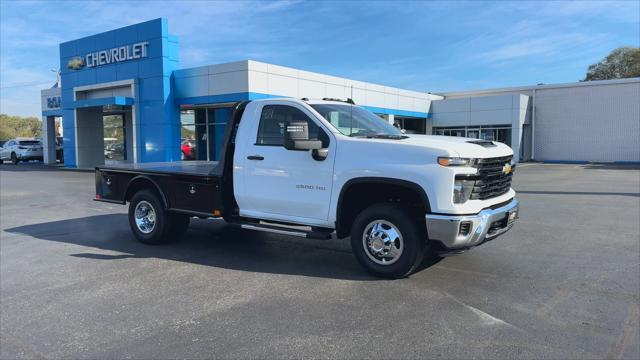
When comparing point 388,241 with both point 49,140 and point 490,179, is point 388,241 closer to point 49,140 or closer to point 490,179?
point 490,179

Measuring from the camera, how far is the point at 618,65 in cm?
4891

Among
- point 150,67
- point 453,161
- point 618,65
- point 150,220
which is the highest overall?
point 618,65

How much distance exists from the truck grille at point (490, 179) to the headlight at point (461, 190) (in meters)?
0.09

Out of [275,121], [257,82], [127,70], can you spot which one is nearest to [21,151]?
[127,70]

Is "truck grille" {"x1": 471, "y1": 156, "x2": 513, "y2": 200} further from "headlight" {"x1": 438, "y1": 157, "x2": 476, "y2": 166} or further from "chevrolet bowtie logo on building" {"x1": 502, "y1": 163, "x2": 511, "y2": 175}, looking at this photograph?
"headlight" {"x1": 438, "y1": 157, "x2": 476, "y2": 166}

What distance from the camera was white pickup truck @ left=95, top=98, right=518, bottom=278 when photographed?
17.3ft

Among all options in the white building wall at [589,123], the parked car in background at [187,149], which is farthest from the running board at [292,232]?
the white building wall at [589,123]

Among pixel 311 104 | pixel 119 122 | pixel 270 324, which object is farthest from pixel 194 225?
pixel 119 122

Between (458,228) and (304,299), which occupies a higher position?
(458,228)

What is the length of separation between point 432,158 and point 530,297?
1755 mm

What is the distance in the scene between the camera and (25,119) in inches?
4018

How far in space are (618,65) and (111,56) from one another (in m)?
46.5

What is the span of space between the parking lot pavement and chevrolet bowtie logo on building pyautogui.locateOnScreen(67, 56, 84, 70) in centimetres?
2321

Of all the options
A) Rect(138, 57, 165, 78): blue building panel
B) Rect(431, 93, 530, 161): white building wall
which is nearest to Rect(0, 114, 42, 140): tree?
Rect(138, 57, 165, 78): blue building panel
